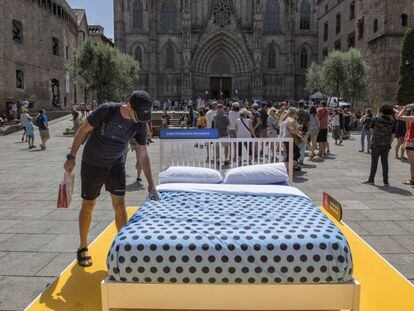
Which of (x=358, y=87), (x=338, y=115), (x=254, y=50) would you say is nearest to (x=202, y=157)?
(x=338, y=115)

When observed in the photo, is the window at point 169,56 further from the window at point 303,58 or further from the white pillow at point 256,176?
the white pillow at point 256,176

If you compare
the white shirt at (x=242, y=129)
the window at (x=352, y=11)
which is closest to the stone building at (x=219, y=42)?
the window at (x=352, y=11)

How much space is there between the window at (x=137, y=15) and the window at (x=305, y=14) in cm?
1829

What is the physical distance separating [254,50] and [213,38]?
481 centimetres

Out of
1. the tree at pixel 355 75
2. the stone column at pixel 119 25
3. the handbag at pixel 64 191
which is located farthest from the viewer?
the stone column at pixel 119 25

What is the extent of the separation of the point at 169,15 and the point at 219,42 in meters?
6.60

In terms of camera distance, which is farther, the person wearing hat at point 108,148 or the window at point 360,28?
the window at point 360,28

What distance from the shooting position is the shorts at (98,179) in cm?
461

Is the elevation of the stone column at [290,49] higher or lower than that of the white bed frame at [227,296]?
higher

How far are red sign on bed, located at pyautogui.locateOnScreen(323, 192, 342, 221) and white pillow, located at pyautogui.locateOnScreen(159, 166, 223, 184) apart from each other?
181 centimetres

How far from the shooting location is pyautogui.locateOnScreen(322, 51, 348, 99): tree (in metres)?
29.5

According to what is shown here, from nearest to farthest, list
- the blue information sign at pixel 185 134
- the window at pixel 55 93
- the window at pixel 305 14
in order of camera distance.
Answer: the blue information sign at pixel 185 134 → the window at pixel 55 93 → the window at pixel 305 14

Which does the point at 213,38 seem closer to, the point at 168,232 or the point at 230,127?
the point at 230,127

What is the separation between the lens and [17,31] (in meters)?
33.4
